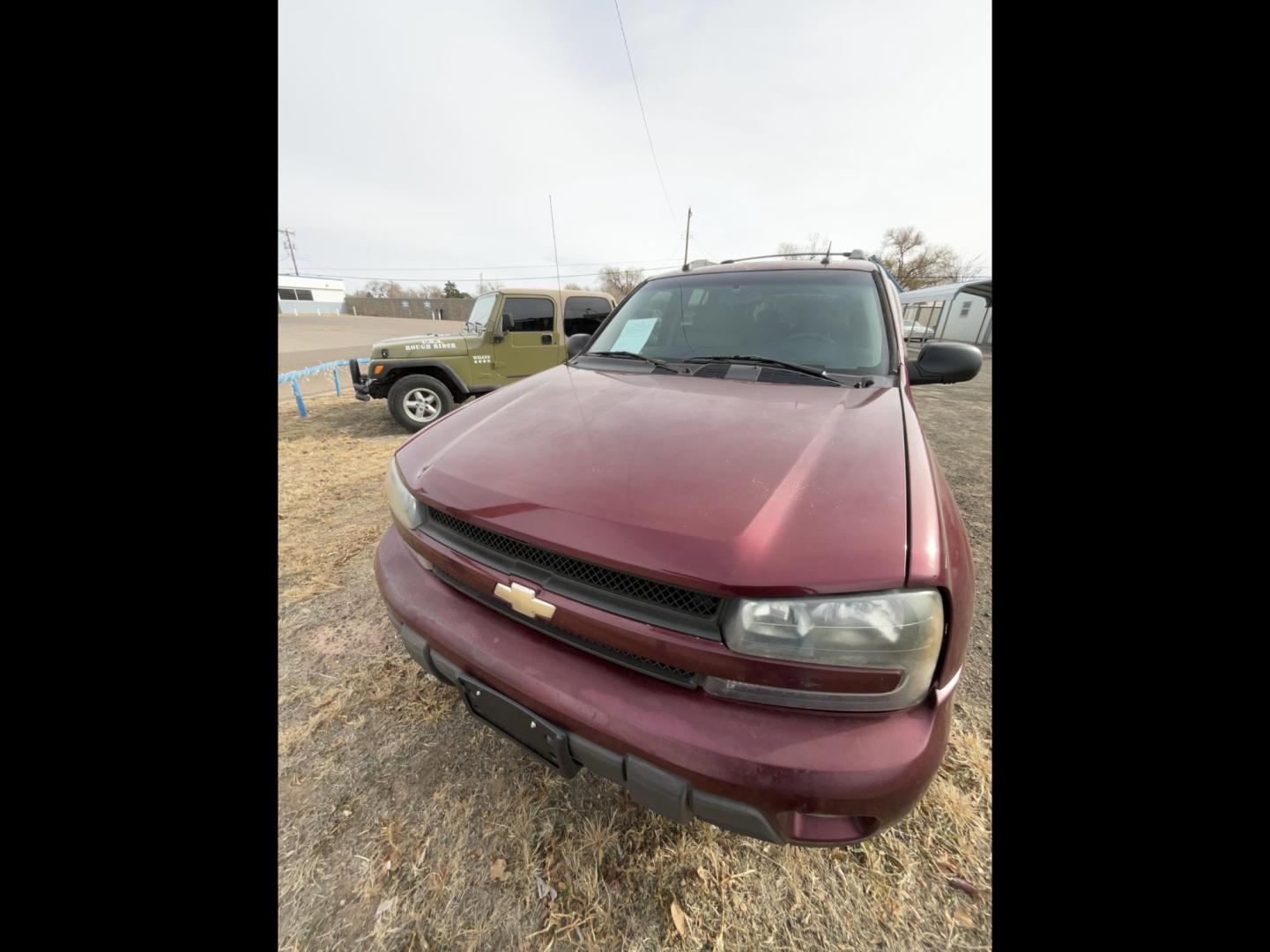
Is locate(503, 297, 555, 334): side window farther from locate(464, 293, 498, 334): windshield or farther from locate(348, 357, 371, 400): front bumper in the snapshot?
locate(348, 357, 371, 400): front bumper

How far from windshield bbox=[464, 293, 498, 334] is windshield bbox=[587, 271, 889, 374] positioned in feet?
14.5

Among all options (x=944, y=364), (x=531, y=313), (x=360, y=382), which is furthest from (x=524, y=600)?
(x=360, y=382)

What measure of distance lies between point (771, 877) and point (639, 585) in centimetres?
106

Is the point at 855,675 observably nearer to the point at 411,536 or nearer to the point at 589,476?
the point at 589,476

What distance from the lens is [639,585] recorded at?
3.45 feet

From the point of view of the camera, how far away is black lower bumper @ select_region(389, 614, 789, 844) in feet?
3.11

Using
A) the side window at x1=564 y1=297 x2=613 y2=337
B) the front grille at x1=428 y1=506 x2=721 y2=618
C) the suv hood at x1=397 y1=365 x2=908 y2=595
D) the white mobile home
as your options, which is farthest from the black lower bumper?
the white mobile home

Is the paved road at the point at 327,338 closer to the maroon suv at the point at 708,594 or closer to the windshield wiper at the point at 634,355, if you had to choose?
the windshield wiper at the point at 634,355

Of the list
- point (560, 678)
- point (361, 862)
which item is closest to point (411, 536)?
point (560, 678)

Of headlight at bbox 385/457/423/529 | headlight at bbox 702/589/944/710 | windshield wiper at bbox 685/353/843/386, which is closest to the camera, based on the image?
headlight at bbox 702/589/944/710

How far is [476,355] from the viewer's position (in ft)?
20.2

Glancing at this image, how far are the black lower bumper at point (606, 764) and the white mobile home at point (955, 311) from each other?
22.2 metres

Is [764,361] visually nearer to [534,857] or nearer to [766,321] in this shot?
[766,321]
